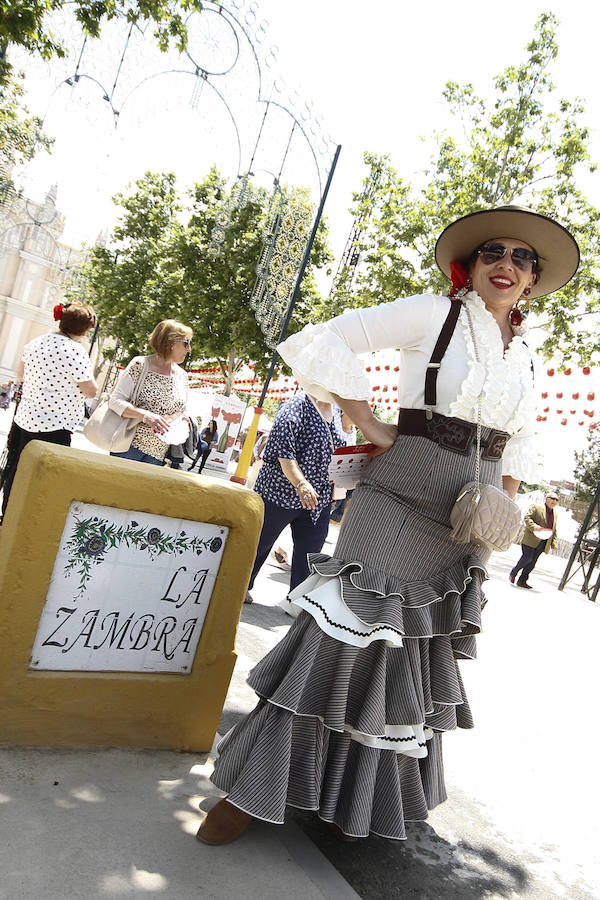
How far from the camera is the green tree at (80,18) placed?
6195 mm

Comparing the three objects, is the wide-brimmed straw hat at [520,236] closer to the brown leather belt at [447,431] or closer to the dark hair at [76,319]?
the brown leather belt at [447,431]

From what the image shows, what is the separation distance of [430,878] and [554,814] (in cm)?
118

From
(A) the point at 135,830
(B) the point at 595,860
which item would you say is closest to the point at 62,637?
(A) the point at 135,830

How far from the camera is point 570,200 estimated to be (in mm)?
18750

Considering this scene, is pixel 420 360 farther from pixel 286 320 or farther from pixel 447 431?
pixel 286 320

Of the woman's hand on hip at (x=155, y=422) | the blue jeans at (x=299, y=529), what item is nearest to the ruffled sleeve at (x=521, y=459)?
the blue jeans at (x=299, y=529)

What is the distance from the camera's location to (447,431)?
8.68 ft

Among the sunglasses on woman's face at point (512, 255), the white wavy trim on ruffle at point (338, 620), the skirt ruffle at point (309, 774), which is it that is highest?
the sunglasses on woman's face at point (512, 255)

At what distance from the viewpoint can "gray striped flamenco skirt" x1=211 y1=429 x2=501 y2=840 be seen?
7.70ft

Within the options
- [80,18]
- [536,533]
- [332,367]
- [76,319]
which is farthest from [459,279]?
[536,533]

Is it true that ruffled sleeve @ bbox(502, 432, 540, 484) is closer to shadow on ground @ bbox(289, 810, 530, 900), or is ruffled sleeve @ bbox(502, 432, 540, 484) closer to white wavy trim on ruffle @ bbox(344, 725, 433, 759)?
white wavy trim on ruffle @ bbox(344, 725, 433, 759)

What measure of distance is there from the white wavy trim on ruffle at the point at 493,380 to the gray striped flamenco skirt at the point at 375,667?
11 centimetres

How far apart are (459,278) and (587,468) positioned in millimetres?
48606

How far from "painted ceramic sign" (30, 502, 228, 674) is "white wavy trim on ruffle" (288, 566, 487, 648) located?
55 cm
